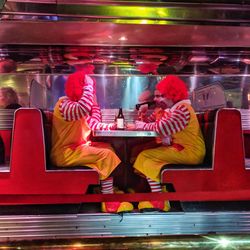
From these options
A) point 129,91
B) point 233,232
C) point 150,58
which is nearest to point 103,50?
point 150,58

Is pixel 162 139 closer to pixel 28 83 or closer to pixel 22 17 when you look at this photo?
pixel 28 83

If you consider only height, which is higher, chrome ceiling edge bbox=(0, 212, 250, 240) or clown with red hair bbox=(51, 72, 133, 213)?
clown with red hair bbox=(51, 72, 133, 213)

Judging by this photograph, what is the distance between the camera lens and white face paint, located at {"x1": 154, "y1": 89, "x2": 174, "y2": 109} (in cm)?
278

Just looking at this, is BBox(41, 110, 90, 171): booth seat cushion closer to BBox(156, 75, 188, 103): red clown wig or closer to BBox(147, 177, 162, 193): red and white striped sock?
BBox(147, 177, 162, 193): red and white striped sock

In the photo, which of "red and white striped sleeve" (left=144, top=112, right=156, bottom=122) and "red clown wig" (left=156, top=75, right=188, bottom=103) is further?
"red and white striped sleeve" (left=144, top=112, right=156, bottom=122)

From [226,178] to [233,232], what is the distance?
1.26 feet

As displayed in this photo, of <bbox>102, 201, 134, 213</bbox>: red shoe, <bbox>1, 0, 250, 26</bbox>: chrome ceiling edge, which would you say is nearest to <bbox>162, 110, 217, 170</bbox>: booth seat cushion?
<bbox>102, 201, 134, 213</bbox>: red shoe

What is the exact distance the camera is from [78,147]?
8.47 ft

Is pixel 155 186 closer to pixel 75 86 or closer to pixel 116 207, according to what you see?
pixel 116 207

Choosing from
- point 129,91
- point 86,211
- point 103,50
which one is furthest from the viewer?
point 129,91

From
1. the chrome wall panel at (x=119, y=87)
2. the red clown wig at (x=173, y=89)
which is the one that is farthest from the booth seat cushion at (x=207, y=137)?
the chrome wall panel at (x=119, y=87)

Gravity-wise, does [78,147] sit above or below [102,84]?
below

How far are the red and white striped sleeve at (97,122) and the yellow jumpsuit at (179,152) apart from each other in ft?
1.09

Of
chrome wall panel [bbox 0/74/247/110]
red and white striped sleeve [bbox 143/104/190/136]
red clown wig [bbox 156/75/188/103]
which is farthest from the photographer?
chrome wall panel [bbox 0/74/247/110]
